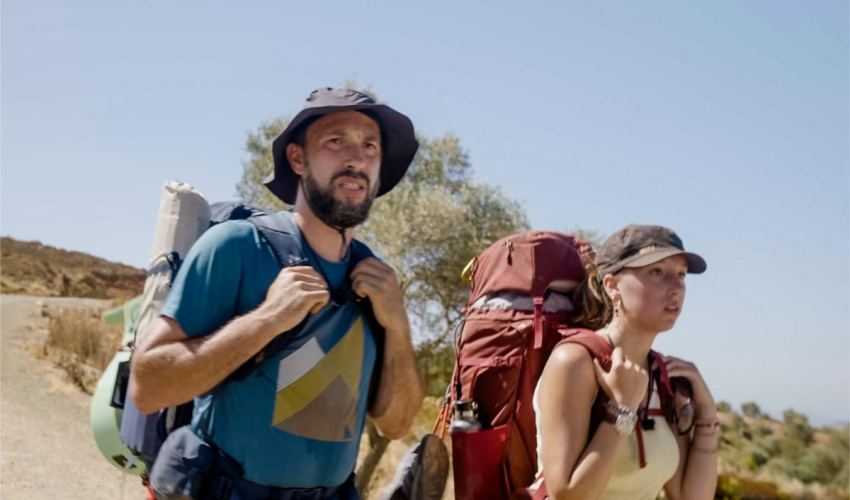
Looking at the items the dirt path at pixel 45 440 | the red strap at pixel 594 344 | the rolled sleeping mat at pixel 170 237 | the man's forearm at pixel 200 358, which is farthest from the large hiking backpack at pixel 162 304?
the dirt path at pixel 45 440

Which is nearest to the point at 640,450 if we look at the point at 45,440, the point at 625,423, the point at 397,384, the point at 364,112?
the point at 625,423

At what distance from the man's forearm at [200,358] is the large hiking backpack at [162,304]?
113 millimetres

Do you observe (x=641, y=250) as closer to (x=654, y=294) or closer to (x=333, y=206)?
(x=654, y=294)

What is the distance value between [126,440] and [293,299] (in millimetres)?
1034

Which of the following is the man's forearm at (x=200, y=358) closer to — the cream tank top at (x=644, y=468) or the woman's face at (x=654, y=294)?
the cream tank top at (x=644, y=468)

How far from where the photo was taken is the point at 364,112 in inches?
97.5

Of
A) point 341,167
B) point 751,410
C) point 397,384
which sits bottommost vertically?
point 751,410

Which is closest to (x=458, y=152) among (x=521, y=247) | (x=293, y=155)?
(x=521, y=247)

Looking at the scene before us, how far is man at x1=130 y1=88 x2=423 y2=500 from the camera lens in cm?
208

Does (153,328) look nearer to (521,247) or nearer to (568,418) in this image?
(568,418)

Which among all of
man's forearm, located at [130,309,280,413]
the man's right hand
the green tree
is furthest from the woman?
the green tree

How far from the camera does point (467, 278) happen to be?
364 centimetres

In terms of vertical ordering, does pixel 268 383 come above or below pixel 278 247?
below

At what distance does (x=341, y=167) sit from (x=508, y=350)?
3.56ft
